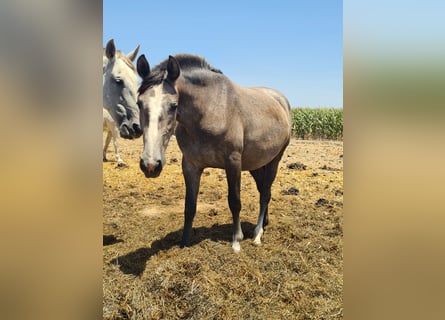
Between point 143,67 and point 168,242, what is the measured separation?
211cm

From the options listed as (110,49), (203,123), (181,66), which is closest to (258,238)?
(203,123)

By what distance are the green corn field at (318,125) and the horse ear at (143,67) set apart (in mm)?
22093

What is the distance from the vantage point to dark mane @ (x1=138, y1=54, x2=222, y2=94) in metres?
2.86

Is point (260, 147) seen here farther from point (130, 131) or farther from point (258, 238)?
point (130, 131)

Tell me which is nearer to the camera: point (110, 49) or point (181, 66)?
point (181, 66)

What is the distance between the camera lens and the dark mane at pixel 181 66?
2857 mm

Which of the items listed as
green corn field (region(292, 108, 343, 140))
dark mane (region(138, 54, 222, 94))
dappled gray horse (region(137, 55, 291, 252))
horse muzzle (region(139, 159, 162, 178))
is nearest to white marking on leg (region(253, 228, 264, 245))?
dappled gray horse (region(137, 55, 291, 252))

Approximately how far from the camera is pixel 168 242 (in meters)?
3.86

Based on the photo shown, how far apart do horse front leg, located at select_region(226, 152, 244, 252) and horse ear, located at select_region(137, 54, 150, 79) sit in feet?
4.07
